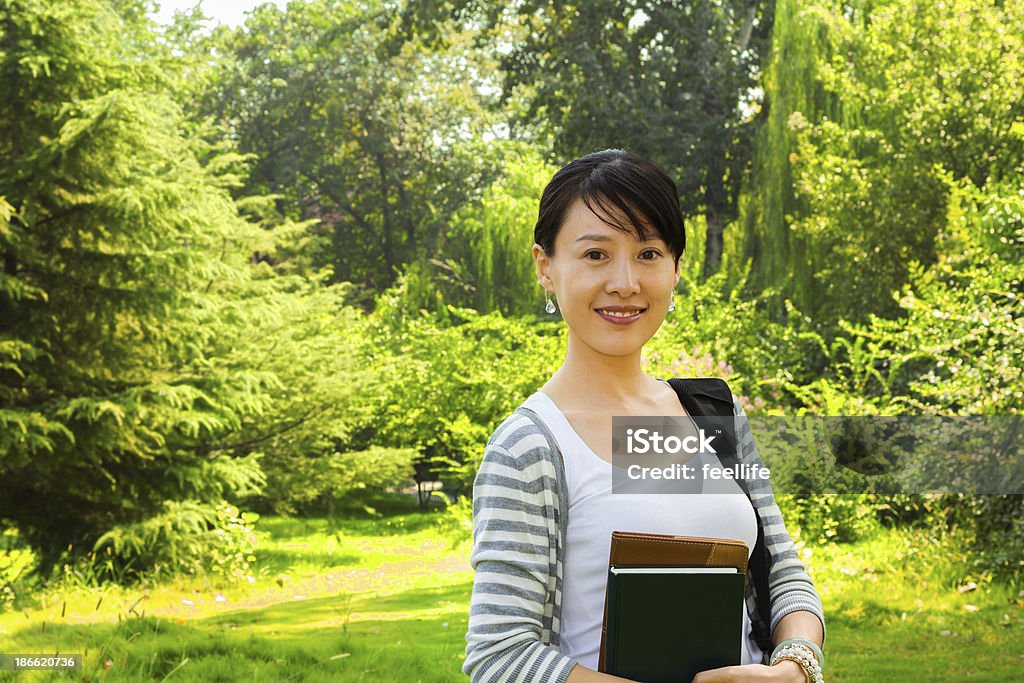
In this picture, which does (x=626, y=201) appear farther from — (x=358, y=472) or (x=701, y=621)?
(x=358, y=472)

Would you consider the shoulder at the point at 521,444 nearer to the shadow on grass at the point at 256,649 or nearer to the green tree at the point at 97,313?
the shadow on grass at the point at 256,649

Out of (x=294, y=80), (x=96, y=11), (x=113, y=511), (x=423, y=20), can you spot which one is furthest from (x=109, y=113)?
(x=294, y=80)

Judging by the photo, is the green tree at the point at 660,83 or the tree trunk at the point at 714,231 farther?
the tree trunk at the point at 714,231

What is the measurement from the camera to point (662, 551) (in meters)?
1.03

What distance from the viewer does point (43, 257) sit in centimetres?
614

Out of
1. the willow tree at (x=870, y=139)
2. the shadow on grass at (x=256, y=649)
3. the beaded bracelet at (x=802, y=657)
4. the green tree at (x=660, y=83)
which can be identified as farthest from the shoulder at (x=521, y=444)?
the green tree at (x=660, y=83)

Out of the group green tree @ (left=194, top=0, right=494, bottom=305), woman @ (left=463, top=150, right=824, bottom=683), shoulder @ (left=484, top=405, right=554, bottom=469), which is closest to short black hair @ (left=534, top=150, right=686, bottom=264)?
woman @ (left=463, top=150, right=824, bottom=683)

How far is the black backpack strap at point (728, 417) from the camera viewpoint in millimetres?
1228

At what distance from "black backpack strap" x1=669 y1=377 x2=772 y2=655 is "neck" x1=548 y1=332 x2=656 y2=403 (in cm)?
8

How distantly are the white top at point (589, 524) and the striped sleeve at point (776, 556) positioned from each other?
16 cm

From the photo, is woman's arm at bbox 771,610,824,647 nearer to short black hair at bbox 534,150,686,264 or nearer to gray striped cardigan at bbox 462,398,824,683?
gray striped cardigan at bbox 462,398,824,683

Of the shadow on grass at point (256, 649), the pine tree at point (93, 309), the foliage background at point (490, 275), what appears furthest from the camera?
the foliage background at point (490, 275)

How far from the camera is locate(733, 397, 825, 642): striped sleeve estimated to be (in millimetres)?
1248

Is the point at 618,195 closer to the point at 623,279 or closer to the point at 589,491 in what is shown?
the point at 623,279
